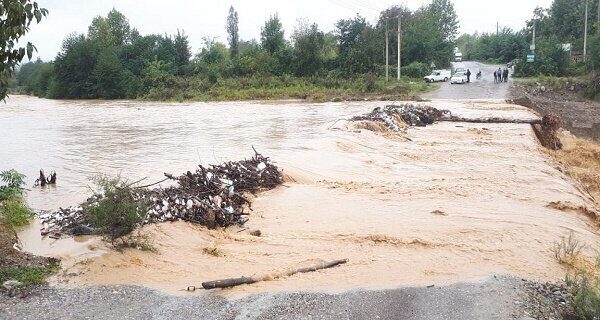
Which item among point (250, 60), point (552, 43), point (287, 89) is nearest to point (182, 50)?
point (250, 60)

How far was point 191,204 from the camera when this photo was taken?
984cm

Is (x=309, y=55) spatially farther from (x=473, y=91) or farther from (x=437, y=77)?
(x=473, y=91)

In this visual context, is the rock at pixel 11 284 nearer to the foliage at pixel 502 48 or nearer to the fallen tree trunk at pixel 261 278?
the fallen tree trunk at pixel 261 278

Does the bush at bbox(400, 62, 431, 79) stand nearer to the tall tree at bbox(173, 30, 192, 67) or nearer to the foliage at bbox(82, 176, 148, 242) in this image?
the tall tree at bbox(173, 30, 192, 67)

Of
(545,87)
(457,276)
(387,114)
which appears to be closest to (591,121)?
(387,114)

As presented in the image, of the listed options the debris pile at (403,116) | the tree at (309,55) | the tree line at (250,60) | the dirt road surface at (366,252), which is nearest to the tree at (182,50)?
the tree line at (250,60)

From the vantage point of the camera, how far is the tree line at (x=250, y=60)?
57.6 metres

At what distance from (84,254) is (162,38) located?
65.8 metres

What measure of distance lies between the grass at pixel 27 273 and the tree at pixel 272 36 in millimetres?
58939

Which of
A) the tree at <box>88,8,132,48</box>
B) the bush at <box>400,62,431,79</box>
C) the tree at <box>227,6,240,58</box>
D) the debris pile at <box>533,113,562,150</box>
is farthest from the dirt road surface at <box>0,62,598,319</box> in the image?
the tree at <box>88,8,132,48</box>

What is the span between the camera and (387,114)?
25094 mm

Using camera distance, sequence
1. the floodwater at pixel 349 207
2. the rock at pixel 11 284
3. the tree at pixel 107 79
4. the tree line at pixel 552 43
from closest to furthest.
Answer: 1. the rock at pixel 11 284
2. the floodwater at pixel 349 207
3. the tree line at pixel 552 43
4. the tree at pixel 107 79

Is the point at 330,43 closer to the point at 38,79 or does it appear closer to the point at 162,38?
the point at 162,38

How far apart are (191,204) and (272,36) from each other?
193 ft
